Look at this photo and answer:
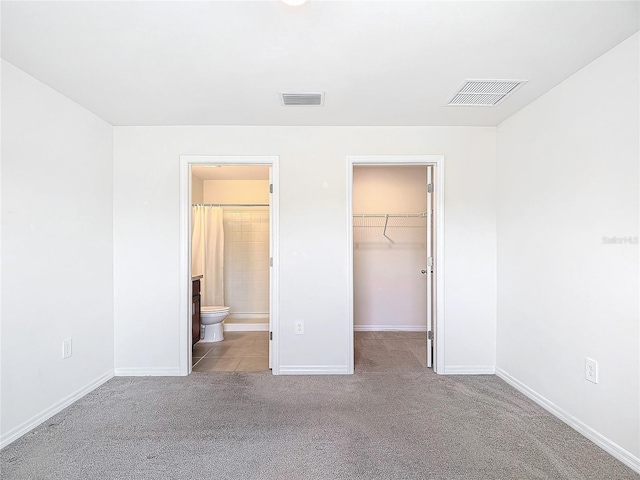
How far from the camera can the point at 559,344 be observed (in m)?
2.39

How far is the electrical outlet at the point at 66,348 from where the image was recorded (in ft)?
8.34

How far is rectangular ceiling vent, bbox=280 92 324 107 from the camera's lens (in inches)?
99.5

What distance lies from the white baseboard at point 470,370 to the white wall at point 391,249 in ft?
5.35

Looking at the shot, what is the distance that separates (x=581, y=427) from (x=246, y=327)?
12.4ft

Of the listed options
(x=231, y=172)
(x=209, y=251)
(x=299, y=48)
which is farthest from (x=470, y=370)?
(x=231, y=172)

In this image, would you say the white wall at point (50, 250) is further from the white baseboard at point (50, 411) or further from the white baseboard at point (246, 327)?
the white baseboard at point (246, 327)

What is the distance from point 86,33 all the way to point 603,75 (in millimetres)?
2756

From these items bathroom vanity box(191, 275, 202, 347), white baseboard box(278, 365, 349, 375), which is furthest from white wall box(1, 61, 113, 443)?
white baseboard box(278, 365, 349, 375)

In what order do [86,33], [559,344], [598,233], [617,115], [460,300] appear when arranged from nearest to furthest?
[86,33] → [617,115] → [598,233] → [559,344] → [460,300]

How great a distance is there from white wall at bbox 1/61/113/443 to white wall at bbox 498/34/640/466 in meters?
3.36

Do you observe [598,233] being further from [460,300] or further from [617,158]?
[460,300]

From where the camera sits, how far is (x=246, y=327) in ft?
16.3

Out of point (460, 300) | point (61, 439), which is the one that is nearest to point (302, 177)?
point (460, 300)

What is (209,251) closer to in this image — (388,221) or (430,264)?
(388,221)
